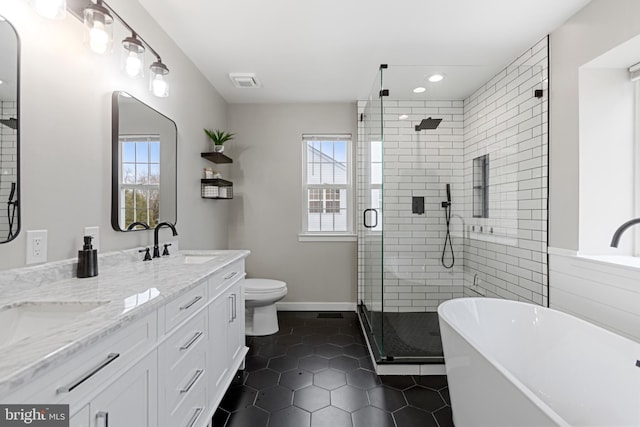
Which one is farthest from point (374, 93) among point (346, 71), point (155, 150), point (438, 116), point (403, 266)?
point (155, 150)

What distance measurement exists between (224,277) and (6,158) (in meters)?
1.14

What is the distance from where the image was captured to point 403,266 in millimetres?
2893

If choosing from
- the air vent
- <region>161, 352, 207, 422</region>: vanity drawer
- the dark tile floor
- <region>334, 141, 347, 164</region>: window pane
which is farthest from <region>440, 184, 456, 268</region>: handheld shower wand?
<region>161, 352, 207, 422</region>: vanity drawer

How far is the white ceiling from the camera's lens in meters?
1.99

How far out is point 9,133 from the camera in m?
1.14

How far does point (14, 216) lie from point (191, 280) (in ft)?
2.25

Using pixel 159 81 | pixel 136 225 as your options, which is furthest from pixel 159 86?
pixel 136 225

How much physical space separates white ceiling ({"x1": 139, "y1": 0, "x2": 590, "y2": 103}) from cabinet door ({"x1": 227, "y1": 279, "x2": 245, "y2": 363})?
6.08 feet

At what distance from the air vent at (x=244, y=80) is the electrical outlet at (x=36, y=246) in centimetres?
218

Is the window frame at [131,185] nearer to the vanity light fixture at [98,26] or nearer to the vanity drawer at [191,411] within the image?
the vanity light fixture at [98,26]

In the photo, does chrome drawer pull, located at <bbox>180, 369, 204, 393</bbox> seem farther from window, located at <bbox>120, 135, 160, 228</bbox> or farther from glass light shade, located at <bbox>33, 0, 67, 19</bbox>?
glass light shade, located at <bbox>33, 0, 67, 19</bbox>

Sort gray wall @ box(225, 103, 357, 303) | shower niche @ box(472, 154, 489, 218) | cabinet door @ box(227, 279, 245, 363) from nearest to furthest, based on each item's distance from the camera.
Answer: cabinet door @ box(227, 279, 245, 363) → shower niche @ box(472, 154, 489, 218) → gray wall @ box(225, 103, 357, 303)

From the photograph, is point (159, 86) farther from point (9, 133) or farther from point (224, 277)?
point (224, 277)

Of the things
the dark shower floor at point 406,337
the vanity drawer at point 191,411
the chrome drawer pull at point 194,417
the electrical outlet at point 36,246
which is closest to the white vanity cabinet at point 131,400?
the vanity drawer at point 191,411
